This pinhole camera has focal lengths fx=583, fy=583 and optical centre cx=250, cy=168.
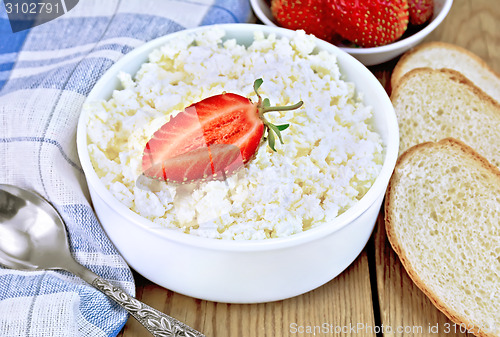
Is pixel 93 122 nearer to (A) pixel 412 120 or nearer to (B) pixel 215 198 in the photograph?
(B) pixel 215 198

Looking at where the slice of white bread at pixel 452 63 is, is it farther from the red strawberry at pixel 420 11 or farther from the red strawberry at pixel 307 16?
the red strawberry at pixel 307 16

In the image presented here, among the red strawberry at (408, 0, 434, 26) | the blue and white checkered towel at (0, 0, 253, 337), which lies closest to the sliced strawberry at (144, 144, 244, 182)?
the blue and white checkered towel at (0, 0, 253, 337)

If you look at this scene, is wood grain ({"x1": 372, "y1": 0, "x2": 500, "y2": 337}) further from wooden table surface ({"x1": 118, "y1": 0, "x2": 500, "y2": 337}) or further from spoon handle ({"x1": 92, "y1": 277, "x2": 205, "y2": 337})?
spoon handle ({"x1": 92, "y1": 277, "x2": 205, "y2": 337})

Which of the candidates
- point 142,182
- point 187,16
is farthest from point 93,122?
point 187,16

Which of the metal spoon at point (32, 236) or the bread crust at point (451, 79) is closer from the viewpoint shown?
the metal spoon at point (32, 236)

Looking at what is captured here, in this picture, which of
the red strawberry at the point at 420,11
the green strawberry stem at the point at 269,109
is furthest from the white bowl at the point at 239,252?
the red strawberry at the point at 420,11

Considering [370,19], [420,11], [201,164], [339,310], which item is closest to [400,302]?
[339,310]

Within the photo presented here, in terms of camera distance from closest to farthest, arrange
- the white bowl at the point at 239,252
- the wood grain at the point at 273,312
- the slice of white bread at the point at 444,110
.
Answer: the white bowl at the point at 239,252
the wood grain at the point at 273,312
the slice of white bread at the point at 444,110
